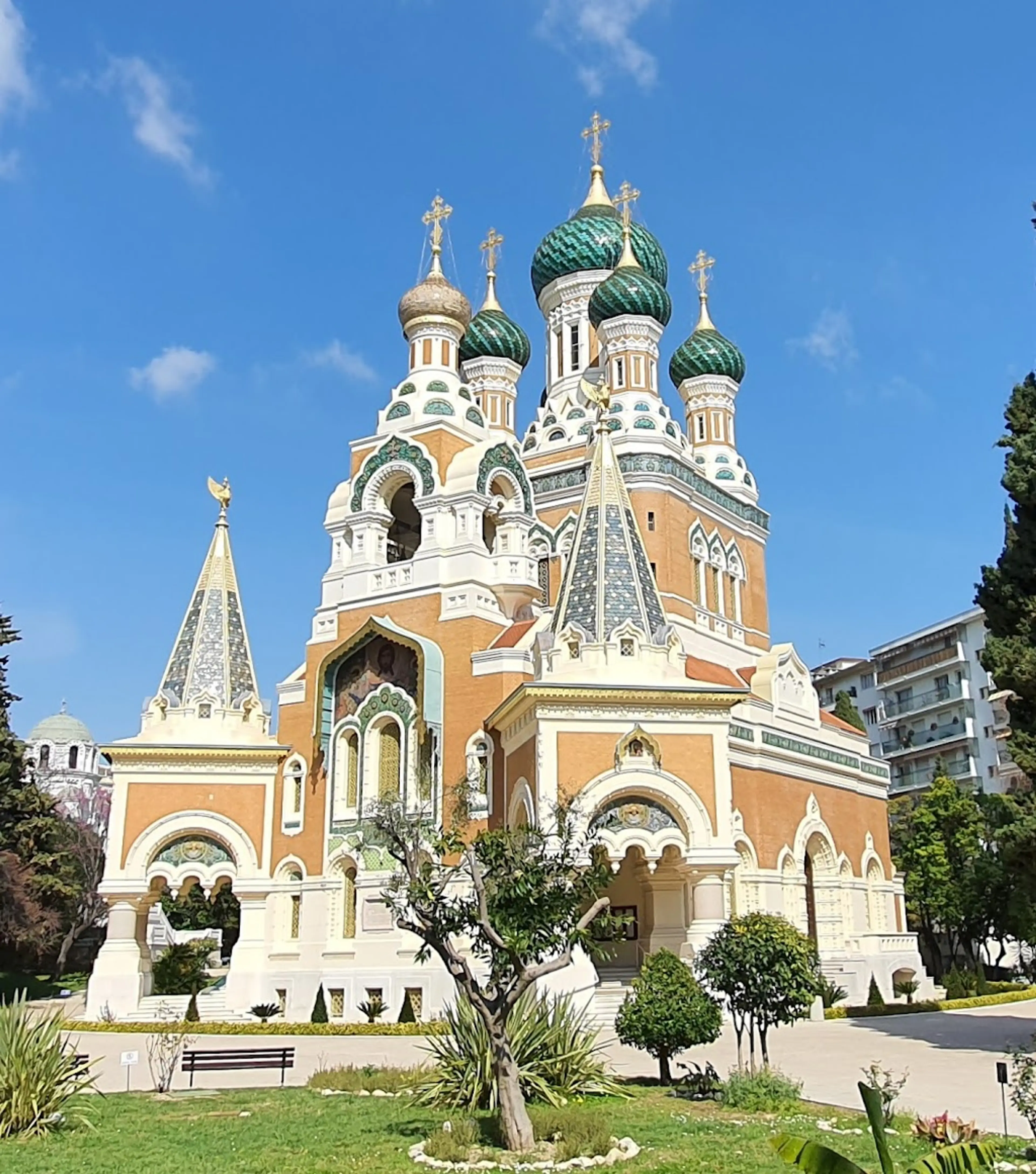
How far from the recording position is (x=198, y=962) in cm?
2266

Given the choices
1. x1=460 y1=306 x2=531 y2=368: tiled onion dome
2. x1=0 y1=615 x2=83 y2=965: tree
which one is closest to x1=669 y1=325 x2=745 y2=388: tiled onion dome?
x1=460 y1=306 x2=531 y2=368: tiled onion dome

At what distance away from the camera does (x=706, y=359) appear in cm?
2842

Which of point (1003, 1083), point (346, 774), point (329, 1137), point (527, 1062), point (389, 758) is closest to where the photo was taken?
point (1003, 1083)

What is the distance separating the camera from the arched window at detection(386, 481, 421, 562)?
2312 cm

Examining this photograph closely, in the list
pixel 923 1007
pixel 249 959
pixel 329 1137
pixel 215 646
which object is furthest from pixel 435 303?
pixel 329 1137

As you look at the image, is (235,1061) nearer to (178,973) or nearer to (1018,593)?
(1018,593)

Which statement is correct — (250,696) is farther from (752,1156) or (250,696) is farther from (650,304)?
(752,1156)

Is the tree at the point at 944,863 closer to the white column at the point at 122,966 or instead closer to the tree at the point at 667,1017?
the white column at the point at 122,966

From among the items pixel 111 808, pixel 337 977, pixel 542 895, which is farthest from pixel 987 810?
pixel 542 895

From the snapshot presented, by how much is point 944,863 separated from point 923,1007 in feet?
24.1

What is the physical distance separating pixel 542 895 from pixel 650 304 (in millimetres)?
18606

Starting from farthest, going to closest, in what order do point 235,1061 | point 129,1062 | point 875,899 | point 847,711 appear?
point 847,711
point 875,899
point 235,1061
point 129,1062

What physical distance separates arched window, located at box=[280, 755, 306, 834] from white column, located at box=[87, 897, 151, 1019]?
2.57 m

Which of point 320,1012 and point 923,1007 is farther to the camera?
point 923,1007
